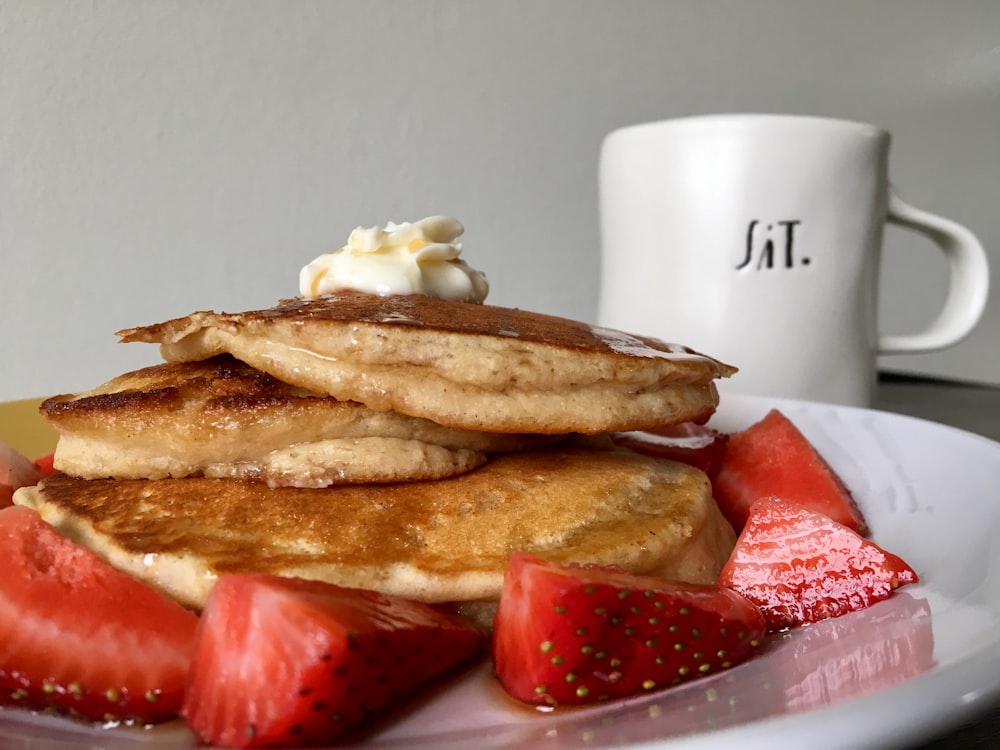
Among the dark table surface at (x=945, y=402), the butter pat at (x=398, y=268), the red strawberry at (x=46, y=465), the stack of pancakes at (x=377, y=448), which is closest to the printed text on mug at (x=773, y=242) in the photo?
the dark table surface at (x=945, y=402)

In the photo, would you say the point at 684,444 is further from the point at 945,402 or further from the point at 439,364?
the point at 945,402

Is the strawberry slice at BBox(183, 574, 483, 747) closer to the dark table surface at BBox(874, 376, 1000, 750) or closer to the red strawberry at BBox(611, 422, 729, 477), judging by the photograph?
the red strawberry at BBox(611, 422, 729, 477)

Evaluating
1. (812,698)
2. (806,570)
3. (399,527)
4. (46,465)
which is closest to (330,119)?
(46,465)

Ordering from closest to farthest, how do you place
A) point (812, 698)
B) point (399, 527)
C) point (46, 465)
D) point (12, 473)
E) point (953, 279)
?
point (812, 698)
point (399, 527)
point (12, 473)
point (46, 465)
point (953, 279)

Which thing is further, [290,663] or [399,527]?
[399,527]

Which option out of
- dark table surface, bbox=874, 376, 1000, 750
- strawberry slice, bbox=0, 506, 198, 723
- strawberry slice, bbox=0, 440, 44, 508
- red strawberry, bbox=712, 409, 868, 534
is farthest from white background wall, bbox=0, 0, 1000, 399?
strawberry slice, bbox=0, 506, 198, 723

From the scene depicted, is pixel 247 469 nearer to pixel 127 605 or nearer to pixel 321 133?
pixel 127 605

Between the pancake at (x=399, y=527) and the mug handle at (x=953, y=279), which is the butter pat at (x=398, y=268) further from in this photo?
the mug handle at (x=953, y=279)

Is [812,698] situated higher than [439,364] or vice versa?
[439,364]
